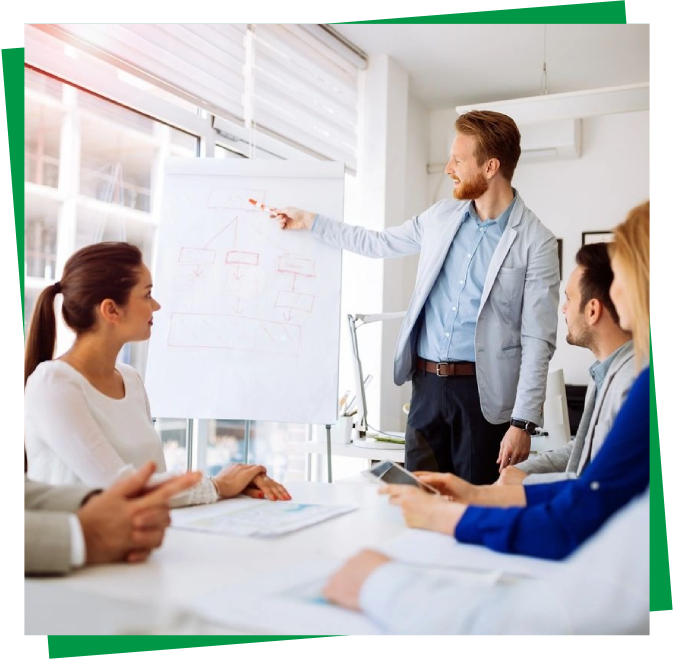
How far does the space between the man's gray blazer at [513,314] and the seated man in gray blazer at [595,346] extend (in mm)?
212

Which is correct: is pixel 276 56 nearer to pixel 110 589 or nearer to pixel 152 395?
pixel 152 395

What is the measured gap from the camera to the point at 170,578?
0.92 meters

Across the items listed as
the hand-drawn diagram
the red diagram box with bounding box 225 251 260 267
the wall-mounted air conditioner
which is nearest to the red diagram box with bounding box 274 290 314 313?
the hand-drawn diagram

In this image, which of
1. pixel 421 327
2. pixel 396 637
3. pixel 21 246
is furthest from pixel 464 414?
pixel 21 246

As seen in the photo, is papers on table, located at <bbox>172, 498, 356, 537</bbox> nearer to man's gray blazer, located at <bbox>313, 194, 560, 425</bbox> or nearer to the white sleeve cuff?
the white sleeve cuff

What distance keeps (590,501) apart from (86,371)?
0.78 m

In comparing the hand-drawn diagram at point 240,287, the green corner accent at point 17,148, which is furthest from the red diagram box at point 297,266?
the green corner accent at point 17,148

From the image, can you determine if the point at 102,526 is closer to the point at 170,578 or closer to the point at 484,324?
the point at 170,578

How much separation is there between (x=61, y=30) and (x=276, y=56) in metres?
0.76

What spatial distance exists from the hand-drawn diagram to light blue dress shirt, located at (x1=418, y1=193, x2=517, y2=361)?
41 centimetres

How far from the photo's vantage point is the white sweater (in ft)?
3.51

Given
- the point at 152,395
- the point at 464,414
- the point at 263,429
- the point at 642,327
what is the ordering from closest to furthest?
the point at 642,327 → the point at 464,414 → the point at 152,395 → the point at 263,429

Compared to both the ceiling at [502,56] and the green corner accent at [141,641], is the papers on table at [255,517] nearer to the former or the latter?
the green corner accent at [141,641]

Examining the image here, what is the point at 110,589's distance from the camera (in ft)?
2.87
